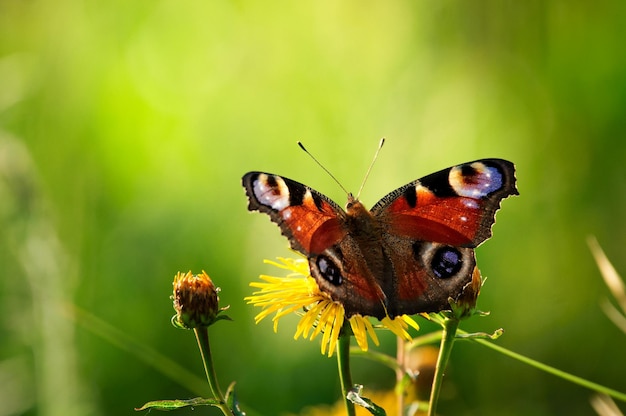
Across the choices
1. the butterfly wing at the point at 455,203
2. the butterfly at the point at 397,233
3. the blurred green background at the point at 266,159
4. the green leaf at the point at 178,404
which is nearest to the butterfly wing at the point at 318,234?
the butterfly at the point at 397,233

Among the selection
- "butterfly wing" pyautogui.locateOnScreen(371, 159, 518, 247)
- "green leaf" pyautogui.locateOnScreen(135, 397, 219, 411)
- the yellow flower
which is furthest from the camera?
"butterfly wing" pyautogui.locateOnScreen(371, 159, 518, 247)

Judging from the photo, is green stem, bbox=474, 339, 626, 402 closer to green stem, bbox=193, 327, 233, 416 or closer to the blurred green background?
green stem, bbox=193, 327, 233, 416

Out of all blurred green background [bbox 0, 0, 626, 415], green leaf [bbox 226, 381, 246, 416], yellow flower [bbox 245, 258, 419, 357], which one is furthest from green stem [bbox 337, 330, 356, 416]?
blurred green background [bbox 0, 0, 626, 415]

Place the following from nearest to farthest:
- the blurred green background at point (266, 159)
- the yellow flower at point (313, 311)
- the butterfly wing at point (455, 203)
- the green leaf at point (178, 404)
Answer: the green leaf at point (178, 404)
the yellow flower at point (313, 311)
the butterfly wing at point (455, 203)
the blurred green background at point (266, 159)

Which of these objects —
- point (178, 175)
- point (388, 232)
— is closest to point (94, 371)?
point (178, 175)

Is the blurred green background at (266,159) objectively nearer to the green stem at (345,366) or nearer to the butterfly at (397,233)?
the butterfly at (397,233)
